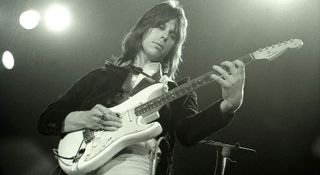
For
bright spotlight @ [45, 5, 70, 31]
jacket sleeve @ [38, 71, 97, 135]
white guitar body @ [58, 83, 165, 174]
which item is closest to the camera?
white guitar body @ [58, 83, 165, 174]

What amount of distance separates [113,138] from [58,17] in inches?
44.4

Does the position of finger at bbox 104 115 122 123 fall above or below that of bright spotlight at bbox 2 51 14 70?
below

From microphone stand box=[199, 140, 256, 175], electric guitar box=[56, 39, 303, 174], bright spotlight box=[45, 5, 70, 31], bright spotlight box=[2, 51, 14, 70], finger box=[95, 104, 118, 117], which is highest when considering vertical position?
bright spotlight box=[45, 5, 70, 31]

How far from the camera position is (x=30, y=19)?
94.2 inches

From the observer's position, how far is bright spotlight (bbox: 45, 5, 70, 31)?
2.31 m

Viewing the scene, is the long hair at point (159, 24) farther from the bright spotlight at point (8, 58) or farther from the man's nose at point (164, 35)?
the bright spotlight at point (8, 58)

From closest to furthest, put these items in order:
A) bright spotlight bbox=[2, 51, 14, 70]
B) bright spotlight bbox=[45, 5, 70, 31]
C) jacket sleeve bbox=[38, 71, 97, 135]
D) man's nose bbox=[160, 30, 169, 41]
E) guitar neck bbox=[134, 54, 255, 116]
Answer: guitar neck bbox=[134, 54, 255, 116], jacket sleeve bbox=[38, 71, 97, 135], man's nose bbox=[160, 30, 169, 41], bright spotlight bbox=[45, 5, 70, 31], bright spotlight bbox=[2, 51, 14, 70]

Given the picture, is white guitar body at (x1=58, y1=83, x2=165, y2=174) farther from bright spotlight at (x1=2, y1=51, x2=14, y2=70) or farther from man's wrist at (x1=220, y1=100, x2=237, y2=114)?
bright spotlight at (x1=2, y1=51, x2=14, y2=70)

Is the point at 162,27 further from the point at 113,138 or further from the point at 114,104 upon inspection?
the point at 113,138

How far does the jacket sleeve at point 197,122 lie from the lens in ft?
4.94

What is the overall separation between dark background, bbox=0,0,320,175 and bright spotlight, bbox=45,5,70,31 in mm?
34

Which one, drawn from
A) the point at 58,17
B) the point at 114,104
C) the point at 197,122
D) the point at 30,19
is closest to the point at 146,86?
the point at 114,104

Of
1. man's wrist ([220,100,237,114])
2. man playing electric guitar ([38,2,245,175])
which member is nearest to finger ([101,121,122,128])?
man playing electric guitar ([38,2,245,175])

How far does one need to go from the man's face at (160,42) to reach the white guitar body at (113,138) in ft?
1.04
